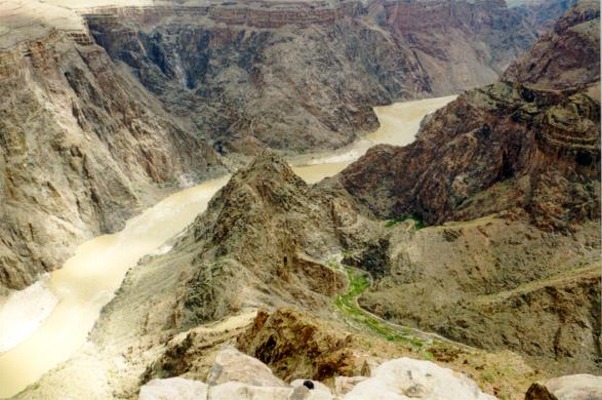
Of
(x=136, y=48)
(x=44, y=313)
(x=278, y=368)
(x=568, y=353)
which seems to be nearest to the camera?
(x=278, y=368)

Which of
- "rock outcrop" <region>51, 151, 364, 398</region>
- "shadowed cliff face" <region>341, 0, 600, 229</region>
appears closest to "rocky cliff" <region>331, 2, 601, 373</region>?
"shadowed cliff face" <region>341, 0, 600, 229</region>

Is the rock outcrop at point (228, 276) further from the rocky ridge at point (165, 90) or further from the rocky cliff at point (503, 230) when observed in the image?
the rocky ridge at point (165, 90)

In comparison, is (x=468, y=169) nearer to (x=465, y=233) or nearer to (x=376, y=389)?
(x=465, y=233)

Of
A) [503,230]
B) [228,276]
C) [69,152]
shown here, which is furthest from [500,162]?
[69,152]

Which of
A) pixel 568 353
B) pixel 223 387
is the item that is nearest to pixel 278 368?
pixel 223 387

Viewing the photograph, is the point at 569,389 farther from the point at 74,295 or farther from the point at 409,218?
the point at 74,295

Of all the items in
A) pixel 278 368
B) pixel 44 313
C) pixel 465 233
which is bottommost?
pixel 44 313

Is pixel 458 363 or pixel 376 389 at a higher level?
pixel 376 389
